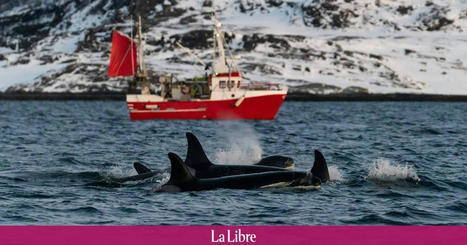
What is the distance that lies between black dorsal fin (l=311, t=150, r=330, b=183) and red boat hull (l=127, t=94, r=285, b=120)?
243 ft

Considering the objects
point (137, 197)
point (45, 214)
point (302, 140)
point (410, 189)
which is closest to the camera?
point (45, 214)

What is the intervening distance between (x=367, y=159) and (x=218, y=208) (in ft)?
68.8

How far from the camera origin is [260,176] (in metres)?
32.1

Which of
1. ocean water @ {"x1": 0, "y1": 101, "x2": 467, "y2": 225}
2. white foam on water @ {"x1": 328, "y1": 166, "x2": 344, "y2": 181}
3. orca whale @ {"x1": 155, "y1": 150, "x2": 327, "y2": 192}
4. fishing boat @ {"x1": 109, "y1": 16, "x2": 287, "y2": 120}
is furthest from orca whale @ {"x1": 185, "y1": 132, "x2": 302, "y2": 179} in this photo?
fishing boat @ {"x1": 109, "y1": 16, "x2": 287, "y2": 120}

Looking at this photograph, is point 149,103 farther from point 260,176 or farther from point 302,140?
point 260,176

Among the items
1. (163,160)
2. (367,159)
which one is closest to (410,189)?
(367,159)

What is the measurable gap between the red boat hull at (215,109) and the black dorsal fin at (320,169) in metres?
74.1

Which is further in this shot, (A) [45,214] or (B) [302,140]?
(B) [302,140]

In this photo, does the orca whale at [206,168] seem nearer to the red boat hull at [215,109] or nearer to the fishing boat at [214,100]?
the fishing boat at [214,100]

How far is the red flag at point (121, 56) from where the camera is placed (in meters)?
132

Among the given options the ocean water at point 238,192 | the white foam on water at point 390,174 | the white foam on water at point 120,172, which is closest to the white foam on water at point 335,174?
the ocean water at point 238,192

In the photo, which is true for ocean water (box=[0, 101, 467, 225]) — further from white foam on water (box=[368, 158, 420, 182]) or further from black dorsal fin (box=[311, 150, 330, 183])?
black dorsal fin (box=[311, 150, 330, 183])

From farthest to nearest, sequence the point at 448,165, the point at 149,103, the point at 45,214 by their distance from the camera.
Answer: the point at 149,103, the point at 448,165, the point at 45,214

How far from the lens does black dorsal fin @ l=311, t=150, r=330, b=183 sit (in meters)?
34.4
